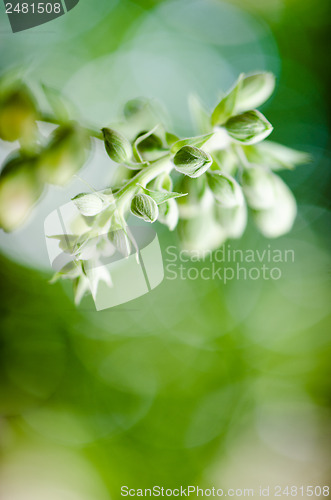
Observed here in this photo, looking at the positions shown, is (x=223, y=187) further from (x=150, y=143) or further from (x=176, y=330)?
(x=176, y=330)

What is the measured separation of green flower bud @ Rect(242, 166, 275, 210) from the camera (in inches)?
9.4

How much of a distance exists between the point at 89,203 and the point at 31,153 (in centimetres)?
9

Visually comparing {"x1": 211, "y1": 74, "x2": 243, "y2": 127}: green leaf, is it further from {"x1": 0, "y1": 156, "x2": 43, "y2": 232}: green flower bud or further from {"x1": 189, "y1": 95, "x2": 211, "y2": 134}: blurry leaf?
{"x1": 0, "y1": 156, "x2": 43, "y2": 232}: green flower bud

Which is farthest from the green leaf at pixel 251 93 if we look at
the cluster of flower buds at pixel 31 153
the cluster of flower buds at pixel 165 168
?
the cluster of flower buds at pixel 31 153

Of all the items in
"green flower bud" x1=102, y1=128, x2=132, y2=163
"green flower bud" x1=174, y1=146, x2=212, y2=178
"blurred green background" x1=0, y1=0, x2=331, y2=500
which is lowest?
"blurred green background" x1=0, y1=0, x2=331, y2=500

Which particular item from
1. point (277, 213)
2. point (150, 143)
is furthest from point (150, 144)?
point (277, 213)

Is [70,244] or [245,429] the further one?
[245,429]

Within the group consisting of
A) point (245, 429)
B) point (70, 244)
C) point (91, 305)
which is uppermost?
point (70, 244)

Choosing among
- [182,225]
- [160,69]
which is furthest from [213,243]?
[160,69]

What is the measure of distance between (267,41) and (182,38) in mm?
74

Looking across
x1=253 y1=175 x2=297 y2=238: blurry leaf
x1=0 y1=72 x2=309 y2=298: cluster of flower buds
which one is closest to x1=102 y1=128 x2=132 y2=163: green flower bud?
x1=0 y1=72 x2=309 y2=298: cluster of flower buds

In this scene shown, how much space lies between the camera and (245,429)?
1.21 ft

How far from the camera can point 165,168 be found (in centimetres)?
20

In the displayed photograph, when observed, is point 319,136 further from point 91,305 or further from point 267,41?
point 91,305
